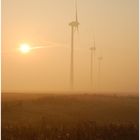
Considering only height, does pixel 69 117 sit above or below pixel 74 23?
below

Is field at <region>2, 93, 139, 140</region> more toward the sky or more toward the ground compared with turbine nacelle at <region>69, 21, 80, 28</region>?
more toward the ground

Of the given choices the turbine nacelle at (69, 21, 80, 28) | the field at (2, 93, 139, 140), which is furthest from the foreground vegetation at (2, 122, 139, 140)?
the turbine nacelle at (69, 21, 80, 28)

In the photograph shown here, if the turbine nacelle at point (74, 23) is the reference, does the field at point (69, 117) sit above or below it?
below

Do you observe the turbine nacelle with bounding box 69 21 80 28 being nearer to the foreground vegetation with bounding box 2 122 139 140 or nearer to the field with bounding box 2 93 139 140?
the field with bounding box 2 93 139 140

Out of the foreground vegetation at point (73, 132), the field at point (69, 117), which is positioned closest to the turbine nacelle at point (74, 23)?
the field at point (69, 117)

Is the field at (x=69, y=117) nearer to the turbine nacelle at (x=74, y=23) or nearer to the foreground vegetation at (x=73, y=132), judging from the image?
the foreground vegetation at (x=73, y=132)

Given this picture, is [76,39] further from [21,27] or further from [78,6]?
[21,27]

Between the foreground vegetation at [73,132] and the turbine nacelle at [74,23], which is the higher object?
the turbine nacelle at [74,23]

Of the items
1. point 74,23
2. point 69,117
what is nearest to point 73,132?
point 69,117

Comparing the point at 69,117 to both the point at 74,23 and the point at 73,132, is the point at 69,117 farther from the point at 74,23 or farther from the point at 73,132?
the point at 74,23

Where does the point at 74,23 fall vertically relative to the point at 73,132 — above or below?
above
